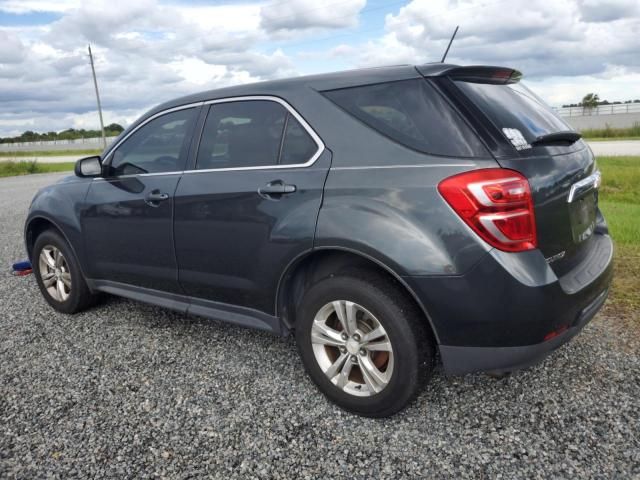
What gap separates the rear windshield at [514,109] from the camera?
2590mm

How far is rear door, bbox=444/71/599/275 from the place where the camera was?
8.09 feet

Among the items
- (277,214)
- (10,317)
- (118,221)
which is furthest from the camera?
(10,317)

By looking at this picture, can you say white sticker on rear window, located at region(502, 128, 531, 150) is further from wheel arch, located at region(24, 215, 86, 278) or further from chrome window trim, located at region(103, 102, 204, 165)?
wheel arch, located at region(24, 215, 86, 278)

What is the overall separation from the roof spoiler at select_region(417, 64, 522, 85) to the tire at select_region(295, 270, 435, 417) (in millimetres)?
1044

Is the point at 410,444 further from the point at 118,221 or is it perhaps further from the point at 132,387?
the point at 118,221

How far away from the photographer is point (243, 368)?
11.5 ft

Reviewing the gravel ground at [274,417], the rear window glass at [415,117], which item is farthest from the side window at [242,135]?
the gravel ground at [274,417]

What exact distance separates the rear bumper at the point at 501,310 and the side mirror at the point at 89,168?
2659 millimetres

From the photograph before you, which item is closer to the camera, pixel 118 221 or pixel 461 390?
pixel 461 390

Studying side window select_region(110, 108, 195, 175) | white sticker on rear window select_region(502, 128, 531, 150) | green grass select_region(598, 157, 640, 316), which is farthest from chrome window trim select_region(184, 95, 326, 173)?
green grass select_region(598, 157, 640, 316)

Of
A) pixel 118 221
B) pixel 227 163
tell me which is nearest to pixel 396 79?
pixel 227 163

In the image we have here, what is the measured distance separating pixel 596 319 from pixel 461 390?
1.57 m

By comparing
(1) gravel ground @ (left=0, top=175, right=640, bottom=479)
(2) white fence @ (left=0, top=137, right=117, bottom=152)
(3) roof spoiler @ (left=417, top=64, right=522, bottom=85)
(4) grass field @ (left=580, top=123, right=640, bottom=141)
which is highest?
(3) roof spoiler @ (left=417, top=64, right=522, bottom=85)

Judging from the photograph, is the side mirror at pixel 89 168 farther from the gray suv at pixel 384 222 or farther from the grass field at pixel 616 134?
the grass field at pixel 616 134
